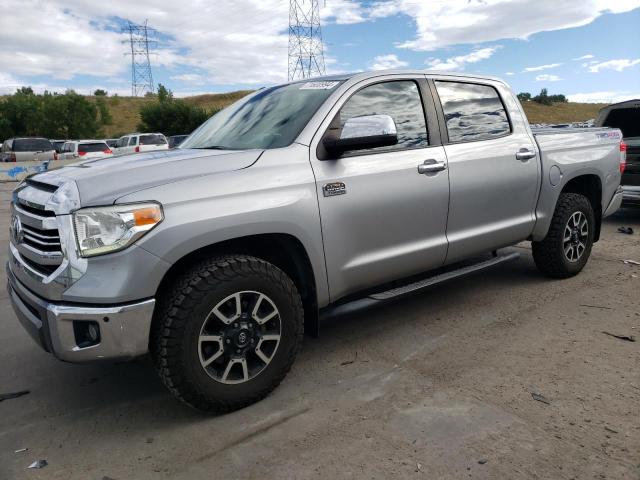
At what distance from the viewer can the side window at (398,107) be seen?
11.4 feet

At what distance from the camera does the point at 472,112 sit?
422cm

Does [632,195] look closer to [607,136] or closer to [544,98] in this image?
[607,136]

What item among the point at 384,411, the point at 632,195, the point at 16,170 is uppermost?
the point at 16,170

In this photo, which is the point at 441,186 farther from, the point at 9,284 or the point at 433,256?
the point at 9,284

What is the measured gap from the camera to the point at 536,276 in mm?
5320

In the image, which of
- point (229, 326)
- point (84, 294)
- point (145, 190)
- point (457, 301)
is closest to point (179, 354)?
point (229, 326)

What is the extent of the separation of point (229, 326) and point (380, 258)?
114 centimetres

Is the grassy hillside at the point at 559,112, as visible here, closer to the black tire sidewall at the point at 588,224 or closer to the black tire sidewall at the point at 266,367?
the black tire sidewall at the point at 588,224

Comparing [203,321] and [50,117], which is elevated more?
[50,117]

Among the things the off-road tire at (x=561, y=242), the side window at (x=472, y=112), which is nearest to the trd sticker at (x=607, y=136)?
the off-road tire at (x=561, y=242)

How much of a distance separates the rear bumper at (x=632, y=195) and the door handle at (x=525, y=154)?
4.25 metres

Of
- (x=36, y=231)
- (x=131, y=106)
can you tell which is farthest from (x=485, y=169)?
(x=131, y=106)

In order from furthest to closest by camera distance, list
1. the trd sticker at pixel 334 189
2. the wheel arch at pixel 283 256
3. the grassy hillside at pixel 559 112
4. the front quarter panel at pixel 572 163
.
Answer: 1. the grassy hillside at pixel 559 112
2. the front quarter panel at pixel 572 163
3. the trd sticker at pixel 334 189
4. the wheel arch at pixel 283 256

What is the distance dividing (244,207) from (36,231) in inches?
42.3
